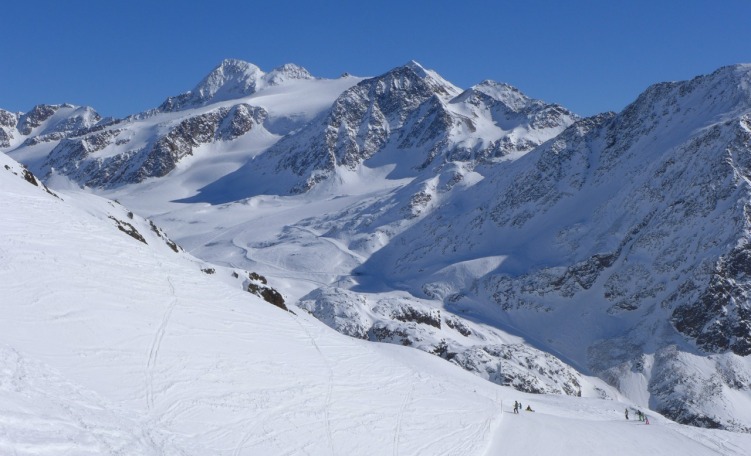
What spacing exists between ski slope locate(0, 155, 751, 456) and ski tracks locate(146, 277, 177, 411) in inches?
3.3

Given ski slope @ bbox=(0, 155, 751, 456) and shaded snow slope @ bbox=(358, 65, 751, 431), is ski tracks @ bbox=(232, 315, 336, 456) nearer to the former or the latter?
ski slope @ bbox=(0, 155, 751, 456)

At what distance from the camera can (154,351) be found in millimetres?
25062

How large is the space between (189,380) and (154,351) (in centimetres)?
225

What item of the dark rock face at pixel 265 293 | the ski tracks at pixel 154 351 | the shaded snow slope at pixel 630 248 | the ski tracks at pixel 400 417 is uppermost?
the shaded snow slope at pixel 630 248

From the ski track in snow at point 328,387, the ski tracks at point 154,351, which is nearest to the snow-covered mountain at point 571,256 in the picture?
the ski track in snow at point 328,387

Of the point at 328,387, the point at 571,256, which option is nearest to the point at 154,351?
the point at 328,387

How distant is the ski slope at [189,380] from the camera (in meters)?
19.4

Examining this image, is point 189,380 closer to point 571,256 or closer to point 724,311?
point 724,311

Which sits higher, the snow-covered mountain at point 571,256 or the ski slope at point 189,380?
the snow-covered mountain at point 571,256

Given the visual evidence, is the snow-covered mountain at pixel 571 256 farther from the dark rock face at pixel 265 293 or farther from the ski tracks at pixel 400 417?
the ski tracks at pixel 400 417

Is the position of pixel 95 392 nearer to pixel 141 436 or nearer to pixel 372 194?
pixel 141 436

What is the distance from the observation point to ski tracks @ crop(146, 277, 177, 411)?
2173cm

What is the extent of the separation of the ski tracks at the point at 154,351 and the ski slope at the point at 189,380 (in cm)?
8

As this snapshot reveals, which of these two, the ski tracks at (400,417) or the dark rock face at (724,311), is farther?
the dark rock face at (724,311)
